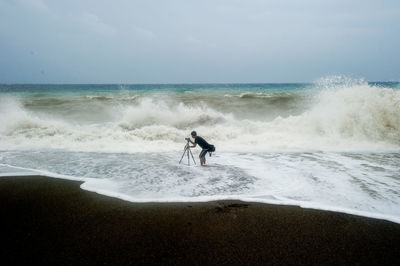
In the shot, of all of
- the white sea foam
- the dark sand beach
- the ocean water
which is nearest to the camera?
the dark sand beach

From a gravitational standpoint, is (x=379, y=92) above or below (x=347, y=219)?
above

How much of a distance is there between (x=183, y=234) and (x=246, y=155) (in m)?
5.40

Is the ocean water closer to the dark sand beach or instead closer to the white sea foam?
the white sea foam

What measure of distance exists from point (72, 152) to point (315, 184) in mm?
7304

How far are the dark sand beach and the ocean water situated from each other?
1.69 ft

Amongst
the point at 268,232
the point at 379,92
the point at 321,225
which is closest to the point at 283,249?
the point at 268,232

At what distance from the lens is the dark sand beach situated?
278cm

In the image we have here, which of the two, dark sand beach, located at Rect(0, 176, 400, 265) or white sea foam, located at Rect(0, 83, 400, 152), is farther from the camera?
white sea foam, located at Rect(0, 83, 400, 152)

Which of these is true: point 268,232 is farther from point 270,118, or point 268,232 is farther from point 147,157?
point 270,118

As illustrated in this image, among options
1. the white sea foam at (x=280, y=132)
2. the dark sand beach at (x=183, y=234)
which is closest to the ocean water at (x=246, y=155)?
the white sea foam at (x=280, y=132)

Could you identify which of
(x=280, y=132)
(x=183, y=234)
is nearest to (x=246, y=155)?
(x=280, y=132)

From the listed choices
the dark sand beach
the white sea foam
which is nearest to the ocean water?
the white sea foam

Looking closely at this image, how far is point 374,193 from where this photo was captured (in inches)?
190

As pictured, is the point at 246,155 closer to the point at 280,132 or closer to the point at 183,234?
the point at 280,132
